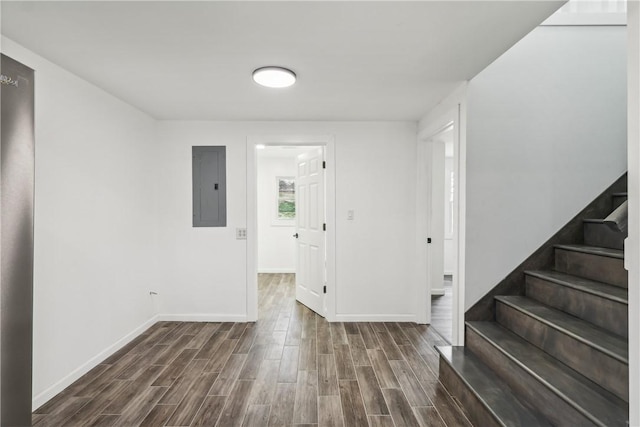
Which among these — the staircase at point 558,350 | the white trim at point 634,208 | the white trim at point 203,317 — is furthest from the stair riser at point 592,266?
the white trim at point 203,317

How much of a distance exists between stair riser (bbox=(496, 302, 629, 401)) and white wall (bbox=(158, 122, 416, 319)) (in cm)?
148

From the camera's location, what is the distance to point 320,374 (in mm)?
2582

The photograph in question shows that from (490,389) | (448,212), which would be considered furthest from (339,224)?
(448,212)

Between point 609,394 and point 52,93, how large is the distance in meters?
3.77

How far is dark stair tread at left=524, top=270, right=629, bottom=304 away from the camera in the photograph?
6.03 ft

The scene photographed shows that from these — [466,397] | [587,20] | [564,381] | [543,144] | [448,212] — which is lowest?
[466,397]

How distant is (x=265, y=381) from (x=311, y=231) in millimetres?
2071

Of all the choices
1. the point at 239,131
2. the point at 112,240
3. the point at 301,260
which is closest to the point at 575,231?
the point at 301,260

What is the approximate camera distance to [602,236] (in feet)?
8.03

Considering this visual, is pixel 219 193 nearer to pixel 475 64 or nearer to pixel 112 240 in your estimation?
pixel 112 240

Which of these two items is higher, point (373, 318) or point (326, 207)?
point (326, 207)

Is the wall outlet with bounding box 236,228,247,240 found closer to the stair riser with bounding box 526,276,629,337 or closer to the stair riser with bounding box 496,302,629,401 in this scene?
the stair riser with bounding box 496,302,629,401

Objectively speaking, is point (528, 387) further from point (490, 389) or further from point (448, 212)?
point (448, 212)

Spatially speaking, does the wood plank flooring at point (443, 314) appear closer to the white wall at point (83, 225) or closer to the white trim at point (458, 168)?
the white trim at point (458, 168)
